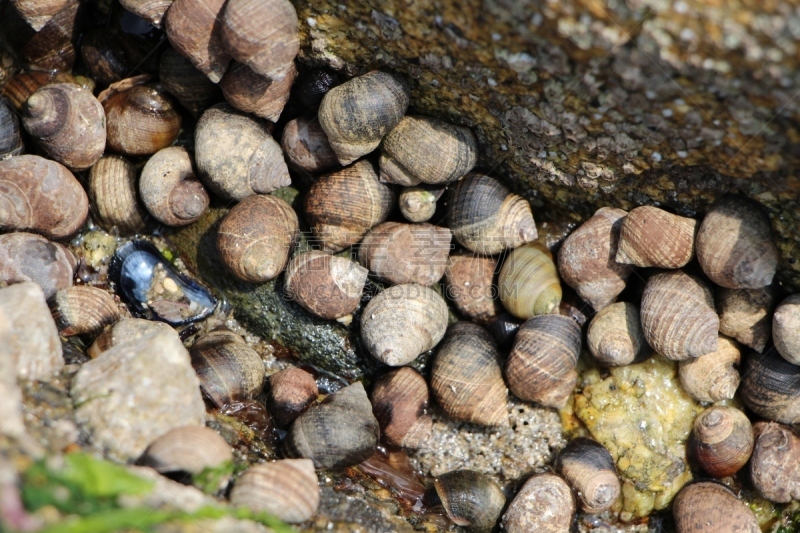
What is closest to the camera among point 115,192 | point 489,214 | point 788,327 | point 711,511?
point 788,327

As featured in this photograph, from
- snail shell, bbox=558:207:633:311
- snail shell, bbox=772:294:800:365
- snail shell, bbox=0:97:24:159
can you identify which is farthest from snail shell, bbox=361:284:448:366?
snail shell, bbox=0:97:24:159

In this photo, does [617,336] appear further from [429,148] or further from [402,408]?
[429,148]

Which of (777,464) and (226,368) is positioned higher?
(226,368)

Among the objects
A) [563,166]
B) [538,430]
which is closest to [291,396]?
[538,430]

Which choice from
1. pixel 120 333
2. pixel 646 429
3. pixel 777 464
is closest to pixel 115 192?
pixel 120 333

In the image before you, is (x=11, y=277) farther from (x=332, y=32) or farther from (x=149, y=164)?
(x=332, y=32)
